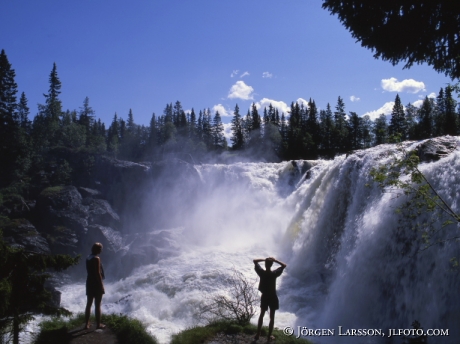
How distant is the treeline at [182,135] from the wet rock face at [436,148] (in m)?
1.60

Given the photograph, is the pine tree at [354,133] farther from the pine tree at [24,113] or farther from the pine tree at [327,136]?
the pine tree at [24,113]

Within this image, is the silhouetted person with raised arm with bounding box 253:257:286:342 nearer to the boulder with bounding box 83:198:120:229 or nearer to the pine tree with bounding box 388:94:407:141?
the boulder with bounding box 83:198:120:229

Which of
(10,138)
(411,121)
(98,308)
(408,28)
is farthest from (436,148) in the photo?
(411,121)

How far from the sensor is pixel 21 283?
481 centimetres

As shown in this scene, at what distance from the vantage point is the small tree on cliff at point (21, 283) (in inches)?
182

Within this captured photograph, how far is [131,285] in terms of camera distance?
56.4ft

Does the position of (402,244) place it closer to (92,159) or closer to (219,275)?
(219,275)

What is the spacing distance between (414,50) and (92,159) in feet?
101

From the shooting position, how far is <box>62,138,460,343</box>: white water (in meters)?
8.80

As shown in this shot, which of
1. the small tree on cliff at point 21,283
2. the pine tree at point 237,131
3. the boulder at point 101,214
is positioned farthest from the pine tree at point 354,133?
the small tree on cliff at point 21,283

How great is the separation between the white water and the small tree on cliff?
20.1ft

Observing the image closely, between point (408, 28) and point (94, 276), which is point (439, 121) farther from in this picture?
point (94, 276)

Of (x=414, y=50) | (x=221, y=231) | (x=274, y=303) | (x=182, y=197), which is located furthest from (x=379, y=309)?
(x=182, y=197)

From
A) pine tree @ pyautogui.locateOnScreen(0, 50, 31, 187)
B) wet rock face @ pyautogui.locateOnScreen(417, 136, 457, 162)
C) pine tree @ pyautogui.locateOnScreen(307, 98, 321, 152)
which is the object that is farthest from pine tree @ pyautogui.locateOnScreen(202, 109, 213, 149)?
wet rock face @ pyautogui.locateOnScreen(417, 136, 457, 162)
